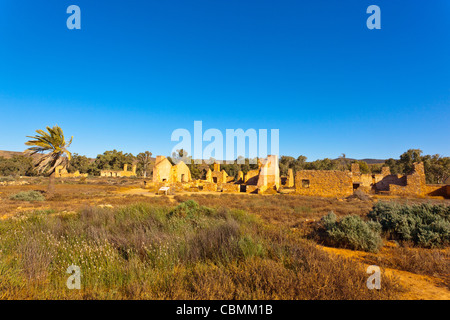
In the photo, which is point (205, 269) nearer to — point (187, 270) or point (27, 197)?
point (187, 270)

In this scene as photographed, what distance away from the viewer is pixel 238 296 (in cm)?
257

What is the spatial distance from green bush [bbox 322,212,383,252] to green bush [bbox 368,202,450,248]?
0.56 metres

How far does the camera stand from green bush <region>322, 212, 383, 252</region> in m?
5.21

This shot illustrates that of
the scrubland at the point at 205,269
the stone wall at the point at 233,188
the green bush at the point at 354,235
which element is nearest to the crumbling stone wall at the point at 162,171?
the stone wall at the point at 233,188

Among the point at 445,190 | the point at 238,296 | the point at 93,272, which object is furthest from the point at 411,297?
the point at 445,190

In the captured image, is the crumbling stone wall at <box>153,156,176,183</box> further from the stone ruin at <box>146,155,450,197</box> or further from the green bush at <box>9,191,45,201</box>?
the green bush at <box>9,191,45,201</box>

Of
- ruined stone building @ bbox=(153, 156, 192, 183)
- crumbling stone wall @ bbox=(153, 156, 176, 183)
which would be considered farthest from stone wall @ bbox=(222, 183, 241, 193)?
crumbling stone wall @ bbox=(153, 156, 176, 183)

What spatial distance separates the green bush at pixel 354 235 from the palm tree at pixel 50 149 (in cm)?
2146

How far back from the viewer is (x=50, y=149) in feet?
59.0

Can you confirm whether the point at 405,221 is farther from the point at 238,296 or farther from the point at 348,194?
the point at 348,194

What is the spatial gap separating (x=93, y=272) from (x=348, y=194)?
74.1 ft

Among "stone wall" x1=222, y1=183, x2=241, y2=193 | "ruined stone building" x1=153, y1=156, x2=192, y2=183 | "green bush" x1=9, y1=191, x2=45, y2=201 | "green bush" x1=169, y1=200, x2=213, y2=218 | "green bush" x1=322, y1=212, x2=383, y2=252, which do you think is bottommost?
"stone wall" x1=222, y1=183, x2=241, y2=193

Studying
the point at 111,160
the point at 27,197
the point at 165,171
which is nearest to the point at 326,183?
the point at 165,171

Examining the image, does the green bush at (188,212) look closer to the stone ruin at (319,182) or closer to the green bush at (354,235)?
the green bush at (354,235)
